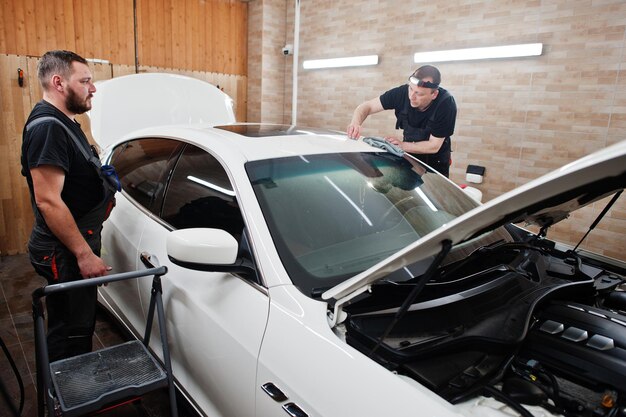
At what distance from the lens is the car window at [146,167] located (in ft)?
6.56

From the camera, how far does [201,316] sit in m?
1.45

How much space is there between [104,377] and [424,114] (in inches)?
98.8

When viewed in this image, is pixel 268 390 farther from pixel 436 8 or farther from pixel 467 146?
pixel 436 8

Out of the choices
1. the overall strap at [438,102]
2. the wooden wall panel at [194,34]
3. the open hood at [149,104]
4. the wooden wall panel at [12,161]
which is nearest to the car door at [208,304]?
the open hood at [149,104]

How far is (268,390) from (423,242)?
601 mm

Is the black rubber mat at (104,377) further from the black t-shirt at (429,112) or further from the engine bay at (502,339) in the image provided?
the black t-shirt at (429,112)

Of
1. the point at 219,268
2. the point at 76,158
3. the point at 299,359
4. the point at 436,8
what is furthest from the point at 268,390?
the point at 436,8

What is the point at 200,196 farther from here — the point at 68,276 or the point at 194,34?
the point at 194,34

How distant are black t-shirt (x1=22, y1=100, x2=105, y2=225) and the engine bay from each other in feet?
4.68

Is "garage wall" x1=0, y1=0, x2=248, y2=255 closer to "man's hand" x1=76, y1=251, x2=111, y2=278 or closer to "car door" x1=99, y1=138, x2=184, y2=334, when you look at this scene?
"car door" x1=99, y1=138, x2=184, y2=334

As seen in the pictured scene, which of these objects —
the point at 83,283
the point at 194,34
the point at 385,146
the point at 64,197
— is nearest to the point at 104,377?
the point at 83,283

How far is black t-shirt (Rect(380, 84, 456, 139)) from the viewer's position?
2935 mm

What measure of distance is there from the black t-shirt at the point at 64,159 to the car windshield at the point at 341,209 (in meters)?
0.87

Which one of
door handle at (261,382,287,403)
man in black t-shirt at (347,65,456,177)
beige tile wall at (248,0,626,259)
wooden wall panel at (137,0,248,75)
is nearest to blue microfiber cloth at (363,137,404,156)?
man in black t-shirt at (347,65,456,177)
